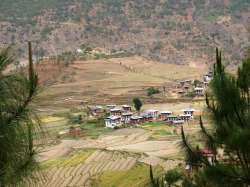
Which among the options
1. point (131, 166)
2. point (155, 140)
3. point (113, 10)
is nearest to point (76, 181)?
point (131, 166)

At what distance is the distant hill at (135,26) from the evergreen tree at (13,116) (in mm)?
115303

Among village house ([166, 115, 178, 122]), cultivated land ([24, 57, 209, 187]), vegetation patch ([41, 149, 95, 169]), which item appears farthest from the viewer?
village house ([166, 115, 178, 122])

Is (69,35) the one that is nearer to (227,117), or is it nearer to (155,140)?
(155,140)

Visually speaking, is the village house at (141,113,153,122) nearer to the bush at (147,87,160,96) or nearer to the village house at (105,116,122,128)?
the village house at (105,116,122,128)

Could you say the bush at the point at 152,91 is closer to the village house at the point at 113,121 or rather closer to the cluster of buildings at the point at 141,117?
the cluster of buildings at the point at 141,117

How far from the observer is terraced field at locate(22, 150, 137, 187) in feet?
98.7

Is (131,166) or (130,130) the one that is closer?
(131,166)

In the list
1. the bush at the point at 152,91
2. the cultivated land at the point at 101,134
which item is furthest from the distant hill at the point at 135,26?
the bush at the point at 152,91

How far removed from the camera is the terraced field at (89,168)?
3008cm

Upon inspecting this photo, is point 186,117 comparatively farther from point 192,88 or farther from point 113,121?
point 192,88

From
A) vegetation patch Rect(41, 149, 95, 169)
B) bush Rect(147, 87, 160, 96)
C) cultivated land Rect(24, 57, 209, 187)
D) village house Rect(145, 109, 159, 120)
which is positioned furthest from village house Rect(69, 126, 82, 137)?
bush Rect(147, 87, 160, 96)

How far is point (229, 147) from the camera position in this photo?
678 centimetres

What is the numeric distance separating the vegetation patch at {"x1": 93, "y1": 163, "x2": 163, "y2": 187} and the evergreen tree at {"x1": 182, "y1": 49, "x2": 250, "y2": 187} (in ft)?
65.3

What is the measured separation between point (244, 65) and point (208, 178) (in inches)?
57.7
